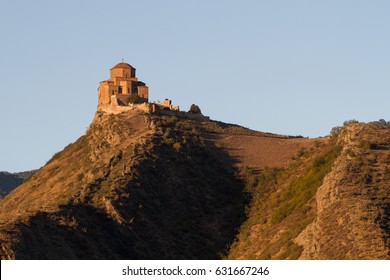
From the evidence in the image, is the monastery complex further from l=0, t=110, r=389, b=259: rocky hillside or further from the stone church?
l=0, t=110, r=389, b=259: rocky hillside

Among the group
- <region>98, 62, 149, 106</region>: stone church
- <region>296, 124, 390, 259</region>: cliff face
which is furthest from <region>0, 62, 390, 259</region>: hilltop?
<region>98, 62, 149, 106</region>: stone church

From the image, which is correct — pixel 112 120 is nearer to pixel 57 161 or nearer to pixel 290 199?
pixel 57 161

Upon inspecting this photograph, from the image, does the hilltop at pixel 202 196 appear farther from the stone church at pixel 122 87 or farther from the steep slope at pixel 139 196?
the stone church at pixel 122 87

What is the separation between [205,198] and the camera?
108188 mm

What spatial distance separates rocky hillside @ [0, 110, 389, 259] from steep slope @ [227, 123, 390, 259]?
10cm

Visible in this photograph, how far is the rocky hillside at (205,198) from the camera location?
92.1m

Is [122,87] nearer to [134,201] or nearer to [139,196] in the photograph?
[139,196]

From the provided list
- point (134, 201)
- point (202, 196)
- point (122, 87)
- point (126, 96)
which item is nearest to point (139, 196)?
point (134, 201)

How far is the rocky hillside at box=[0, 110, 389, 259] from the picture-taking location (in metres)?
92.1

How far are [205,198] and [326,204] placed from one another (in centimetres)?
1402

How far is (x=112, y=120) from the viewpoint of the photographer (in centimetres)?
12469

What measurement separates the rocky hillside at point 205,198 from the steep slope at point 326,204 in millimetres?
101

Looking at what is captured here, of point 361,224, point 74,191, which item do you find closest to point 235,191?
point 74,191

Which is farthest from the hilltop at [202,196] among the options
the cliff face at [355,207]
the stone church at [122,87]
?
the stone church at [122,87]
